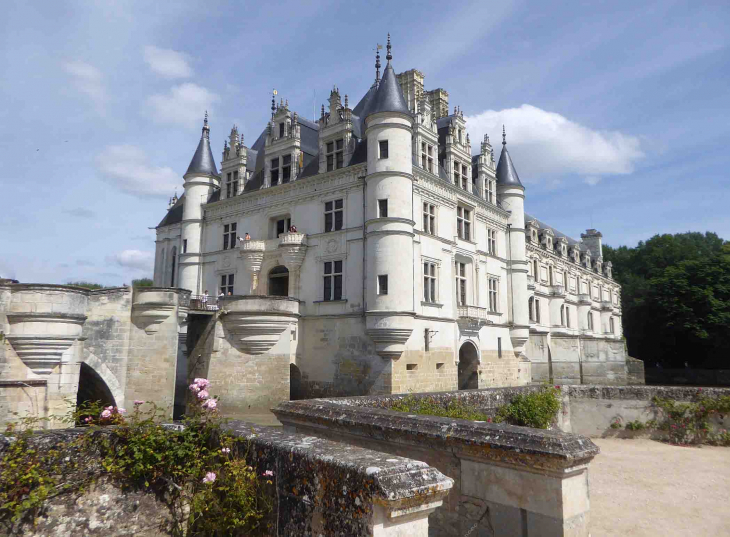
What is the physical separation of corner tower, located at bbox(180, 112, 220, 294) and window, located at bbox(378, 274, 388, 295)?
11.6 meters

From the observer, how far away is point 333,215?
22.9m

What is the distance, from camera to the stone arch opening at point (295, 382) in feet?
74.9

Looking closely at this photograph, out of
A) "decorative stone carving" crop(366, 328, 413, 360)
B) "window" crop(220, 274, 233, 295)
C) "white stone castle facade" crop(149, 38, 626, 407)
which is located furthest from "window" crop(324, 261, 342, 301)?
"window" crop(220, 274, 233, 295)

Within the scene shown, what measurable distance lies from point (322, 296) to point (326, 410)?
16370 millimetres

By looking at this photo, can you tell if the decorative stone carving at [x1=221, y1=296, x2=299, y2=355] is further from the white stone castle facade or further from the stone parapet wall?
the stone parapet wall

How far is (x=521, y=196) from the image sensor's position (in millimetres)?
30281

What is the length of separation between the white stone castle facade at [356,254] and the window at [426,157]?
6 centimetres

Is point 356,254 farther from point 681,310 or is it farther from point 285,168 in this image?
point 681,310

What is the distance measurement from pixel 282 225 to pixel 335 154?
14.8 feet

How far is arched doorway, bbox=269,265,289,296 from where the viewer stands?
24.6m

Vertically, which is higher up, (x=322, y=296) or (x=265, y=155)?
(x=265, y=155)

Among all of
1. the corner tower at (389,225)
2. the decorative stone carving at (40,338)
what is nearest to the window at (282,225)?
the corner tower at (389,225)

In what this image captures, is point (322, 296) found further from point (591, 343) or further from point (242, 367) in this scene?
point (591, 343)

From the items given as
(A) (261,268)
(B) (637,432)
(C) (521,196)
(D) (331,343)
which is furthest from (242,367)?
(C) (521,196)
